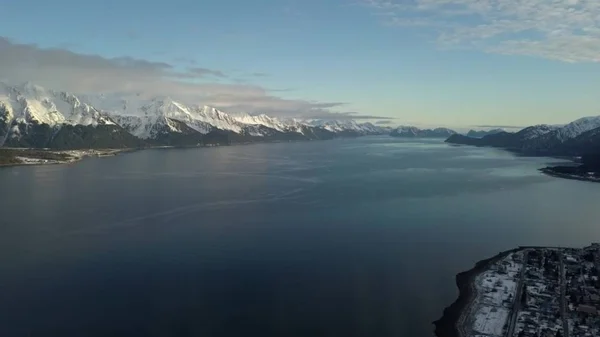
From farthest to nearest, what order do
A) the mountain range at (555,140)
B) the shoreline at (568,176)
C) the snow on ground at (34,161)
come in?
the mountain range at (555,140) < the snow on ground at (34,161) < the shoreline at (568,176)

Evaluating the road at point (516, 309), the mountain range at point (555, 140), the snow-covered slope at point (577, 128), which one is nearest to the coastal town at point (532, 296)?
the road at point (516, 309)

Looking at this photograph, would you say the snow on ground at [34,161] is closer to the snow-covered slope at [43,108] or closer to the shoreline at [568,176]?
the snow-covered slope at [43,108]

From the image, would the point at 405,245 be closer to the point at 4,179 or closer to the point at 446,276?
the point at 446,276

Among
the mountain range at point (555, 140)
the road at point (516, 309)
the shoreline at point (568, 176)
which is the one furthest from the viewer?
the mountain range at point (555, 140)

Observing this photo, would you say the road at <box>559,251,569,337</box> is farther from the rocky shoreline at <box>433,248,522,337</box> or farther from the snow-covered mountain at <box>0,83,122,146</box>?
the snow-covered mountain at <box>0,83,122,146</box>

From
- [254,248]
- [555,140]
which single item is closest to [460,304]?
[254,248]
